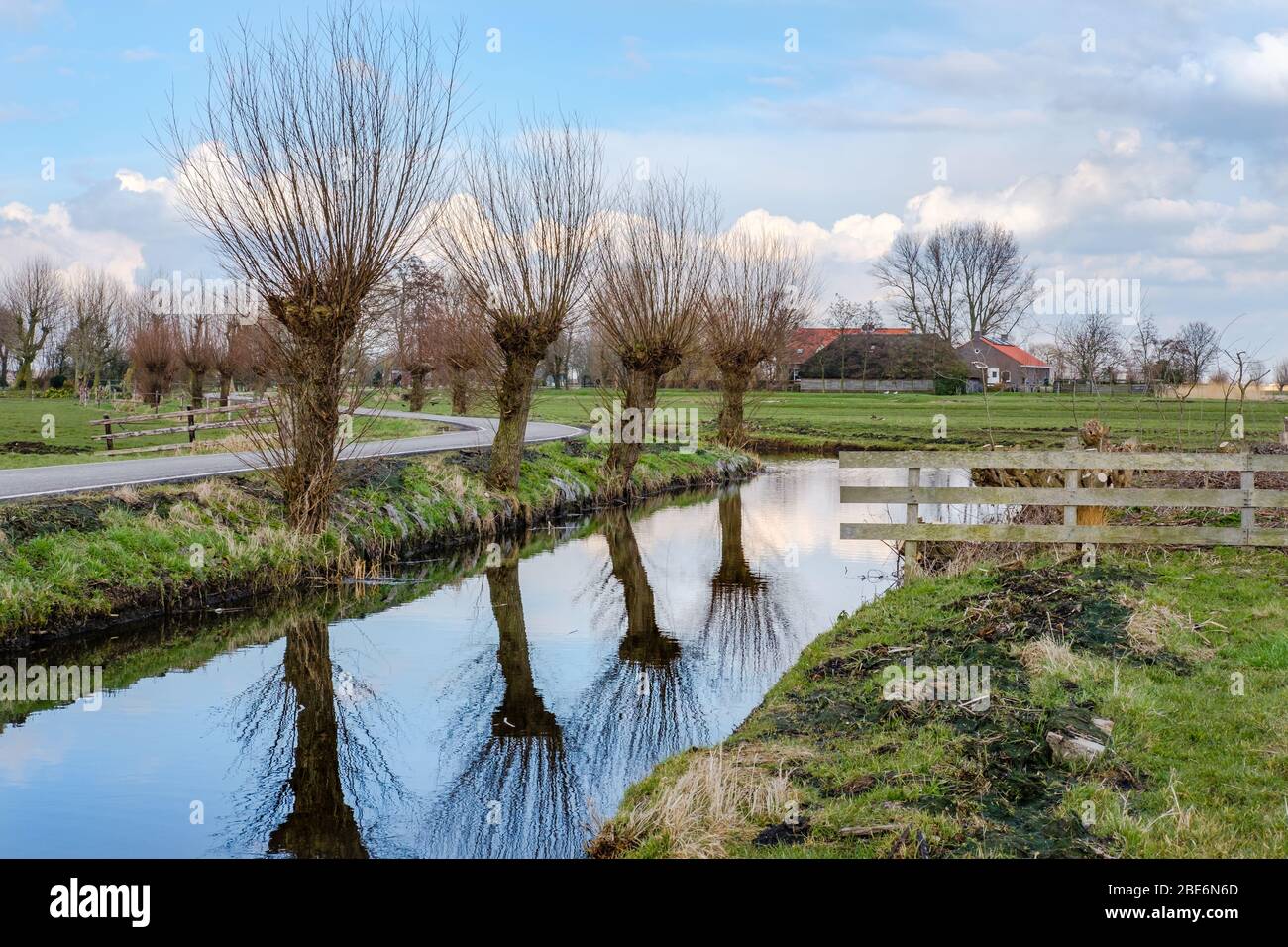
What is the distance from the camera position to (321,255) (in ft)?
52.9

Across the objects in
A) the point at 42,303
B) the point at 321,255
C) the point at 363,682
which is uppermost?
the point at 42,303

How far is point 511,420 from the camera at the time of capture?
74.8 ft

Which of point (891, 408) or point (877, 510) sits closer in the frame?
point (877, 510)

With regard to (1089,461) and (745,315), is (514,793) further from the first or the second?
(745,315)

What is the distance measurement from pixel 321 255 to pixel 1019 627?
440 inches

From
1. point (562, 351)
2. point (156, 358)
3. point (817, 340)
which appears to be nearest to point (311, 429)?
point (156, 358)

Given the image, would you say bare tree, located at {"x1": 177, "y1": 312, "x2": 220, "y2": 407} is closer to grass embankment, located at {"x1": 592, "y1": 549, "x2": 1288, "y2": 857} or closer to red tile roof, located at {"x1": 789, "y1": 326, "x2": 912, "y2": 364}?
grass embankment, located at {"x1": 592, "y1": 549, "x2": 1288, "y2": 857}

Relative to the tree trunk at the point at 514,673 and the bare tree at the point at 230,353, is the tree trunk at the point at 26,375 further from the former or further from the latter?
the tree trunk at the point at 514,673

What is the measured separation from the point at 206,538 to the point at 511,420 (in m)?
8.66

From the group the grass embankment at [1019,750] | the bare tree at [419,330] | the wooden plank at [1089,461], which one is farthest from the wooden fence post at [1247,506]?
the bare tree at [419,330]
